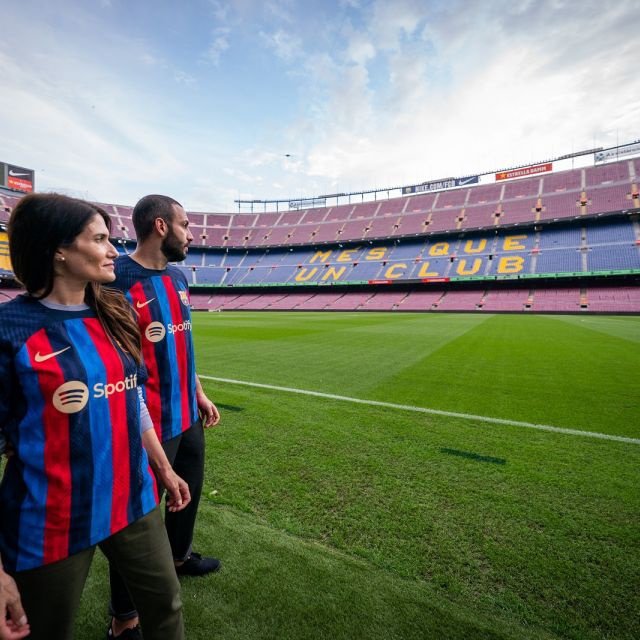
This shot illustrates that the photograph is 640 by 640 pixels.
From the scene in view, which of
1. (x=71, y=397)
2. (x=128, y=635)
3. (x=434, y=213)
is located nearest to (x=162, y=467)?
(x=71, y=397)

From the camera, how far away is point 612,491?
289 centimetres

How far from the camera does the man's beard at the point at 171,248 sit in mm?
2078

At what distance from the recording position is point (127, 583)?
1.31m

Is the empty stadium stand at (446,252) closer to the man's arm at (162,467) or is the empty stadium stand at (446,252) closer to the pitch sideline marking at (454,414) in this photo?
the pitch sideline marking at (454,414)

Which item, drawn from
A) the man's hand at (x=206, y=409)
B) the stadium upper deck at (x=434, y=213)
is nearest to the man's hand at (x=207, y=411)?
the man's hand at (x=206, y=409)

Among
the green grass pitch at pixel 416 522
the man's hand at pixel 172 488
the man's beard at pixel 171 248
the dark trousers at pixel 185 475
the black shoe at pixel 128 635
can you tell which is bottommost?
the black shoe at pixel 128 635

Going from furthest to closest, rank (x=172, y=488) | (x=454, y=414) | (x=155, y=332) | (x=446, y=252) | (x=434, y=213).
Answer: (x=434, y=213) → (x=446, y=252) → (x=454, y=414) → (x=155, y=332) → (x=172, y=488)

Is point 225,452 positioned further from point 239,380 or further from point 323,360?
point 323,360

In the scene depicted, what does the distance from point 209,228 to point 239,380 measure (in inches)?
2407

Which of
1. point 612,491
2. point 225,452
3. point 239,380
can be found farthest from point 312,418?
point 612,491

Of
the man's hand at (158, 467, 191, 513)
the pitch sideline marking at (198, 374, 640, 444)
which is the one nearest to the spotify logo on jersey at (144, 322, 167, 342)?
the man's hand at (158, 467, 191, 513)

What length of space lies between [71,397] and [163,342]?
828 millimetres

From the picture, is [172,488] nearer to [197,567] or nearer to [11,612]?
[11,612]

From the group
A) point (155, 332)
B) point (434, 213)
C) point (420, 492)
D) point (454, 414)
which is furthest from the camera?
point (434, 213)
